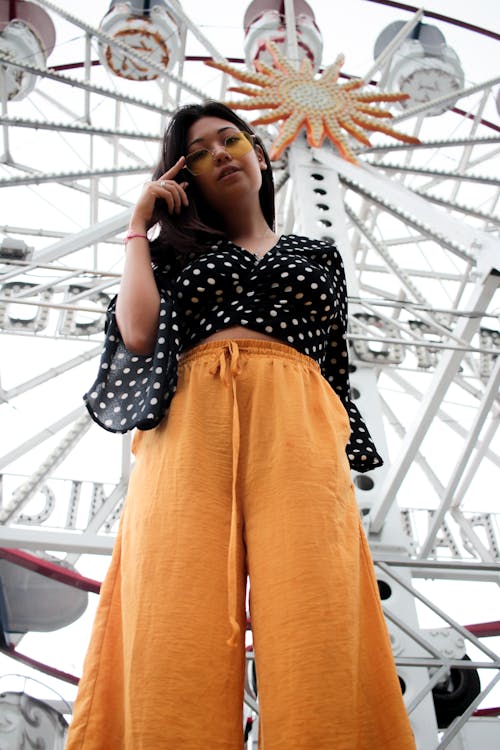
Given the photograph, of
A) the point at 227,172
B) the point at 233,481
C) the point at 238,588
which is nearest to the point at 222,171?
the point at 227,172

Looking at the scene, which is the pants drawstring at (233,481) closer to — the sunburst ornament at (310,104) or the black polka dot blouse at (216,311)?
the black polka dot blouse at (216,311)

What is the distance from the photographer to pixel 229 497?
1.51 metres

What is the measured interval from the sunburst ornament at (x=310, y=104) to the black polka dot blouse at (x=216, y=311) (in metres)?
5.46

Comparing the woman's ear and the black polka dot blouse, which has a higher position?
the woman's ear

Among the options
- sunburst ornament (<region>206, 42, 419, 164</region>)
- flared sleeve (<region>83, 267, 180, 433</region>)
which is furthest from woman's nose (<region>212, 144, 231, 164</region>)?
sunburst ornament (<region>206, 42, 419, 164</region>)

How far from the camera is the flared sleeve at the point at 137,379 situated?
161cm

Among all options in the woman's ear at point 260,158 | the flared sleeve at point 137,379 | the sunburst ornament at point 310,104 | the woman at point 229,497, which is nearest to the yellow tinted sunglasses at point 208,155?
the woman at point 229,497

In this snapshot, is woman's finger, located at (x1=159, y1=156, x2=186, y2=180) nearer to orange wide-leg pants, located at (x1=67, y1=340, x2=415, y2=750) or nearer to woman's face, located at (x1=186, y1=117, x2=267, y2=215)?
woman's face, located at (x1=186, y1=117, x2=267, y2=215)

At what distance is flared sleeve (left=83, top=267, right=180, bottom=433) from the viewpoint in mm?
1611

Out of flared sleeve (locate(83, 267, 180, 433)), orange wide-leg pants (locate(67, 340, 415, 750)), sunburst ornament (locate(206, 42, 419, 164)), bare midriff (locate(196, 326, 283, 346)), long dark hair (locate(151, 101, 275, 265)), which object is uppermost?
sunburst ornament (locate(206, 42, 419, 164))

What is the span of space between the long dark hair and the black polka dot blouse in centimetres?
6

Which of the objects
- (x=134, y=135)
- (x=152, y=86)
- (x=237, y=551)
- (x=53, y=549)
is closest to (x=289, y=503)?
(x=237, y=551)

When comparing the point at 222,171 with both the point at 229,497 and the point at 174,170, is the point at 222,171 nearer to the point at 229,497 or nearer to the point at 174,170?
the point at 174,170

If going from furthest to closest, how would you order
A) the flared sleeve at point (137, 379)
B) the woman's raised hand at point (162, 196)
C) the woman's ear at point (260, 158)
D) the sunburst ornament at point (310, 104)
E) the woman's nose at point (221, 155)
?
the sunburst ornament at point (310, 104), the woman's ear at point (260, 158), the woman's nose at point (221, 155), the woman's raised hand at point (162, 196), the flared sleeve at point (137, 379)
